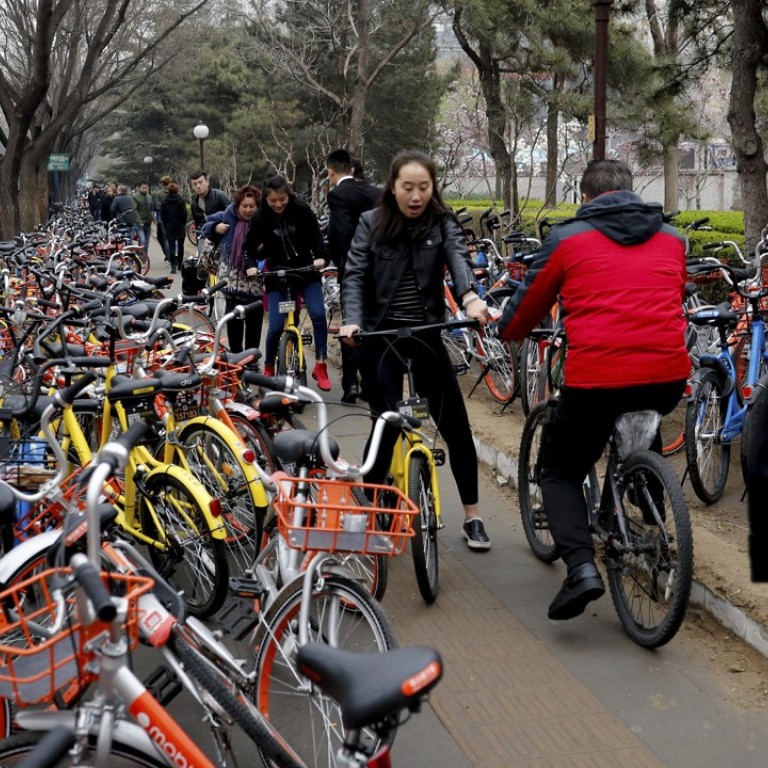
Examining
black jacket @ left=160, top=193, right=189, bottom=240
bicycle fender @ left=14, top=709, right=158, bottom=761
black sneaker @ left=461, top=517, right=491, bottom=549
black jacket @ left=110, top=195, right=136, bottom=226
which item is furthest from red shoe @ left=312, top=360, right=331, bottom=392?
black jacket @ left=110, top=195, right=136, bottom=226

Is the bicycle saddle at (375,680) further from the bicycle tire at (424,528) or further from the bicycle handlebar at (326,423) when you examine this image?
the bicycle tire at (424,528)

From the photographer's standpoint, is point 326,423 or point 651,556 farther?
point 651,556

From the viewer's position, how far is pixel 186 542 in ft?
14.9

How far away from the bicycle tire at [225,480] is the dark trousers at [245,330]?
12.2 ft

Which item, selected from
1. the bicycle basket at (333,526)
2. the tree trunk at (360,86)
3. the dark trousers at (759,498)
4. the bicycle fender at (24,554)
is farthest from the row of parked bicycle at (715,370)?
the tree trunk at (360,86)

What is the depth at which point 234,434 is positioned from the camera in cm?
485

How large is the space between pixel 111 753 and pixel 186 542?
86.5 inches

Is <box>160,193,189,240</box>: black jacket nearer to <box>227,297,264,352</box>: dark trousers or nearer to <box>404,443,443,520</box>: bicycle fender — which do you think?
<box>227,297,264,352</box>: dark trousers

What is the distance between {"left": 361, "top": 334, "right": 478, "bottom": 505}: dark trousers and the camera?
510 centimetres

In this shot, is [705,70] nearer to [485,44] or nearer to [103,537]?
[485,44]

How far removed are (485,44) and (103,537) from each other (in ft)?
43.5

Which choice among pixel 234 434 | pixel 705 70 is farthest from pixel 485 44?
pixel 234 434

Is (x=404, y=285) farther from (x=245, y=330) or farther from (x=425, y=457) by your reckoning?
(x=245, y=330)

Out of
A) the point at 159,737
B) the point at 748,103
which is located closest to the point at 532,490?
the point at 159,737
